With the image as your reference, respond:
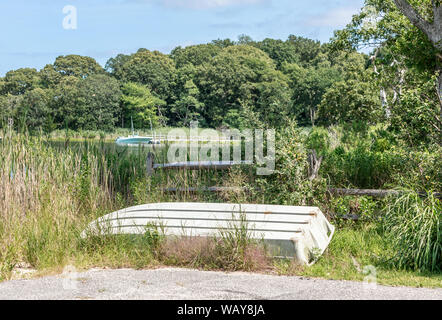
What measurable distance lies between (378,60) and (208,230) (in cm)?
752

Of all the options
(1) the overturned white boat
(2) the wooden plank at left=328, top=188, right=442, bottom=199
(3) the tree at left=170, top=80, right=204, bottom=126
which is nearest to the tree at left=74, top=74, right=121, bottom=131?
(3) the tree at left=170, top=80, right=204, bottom=126

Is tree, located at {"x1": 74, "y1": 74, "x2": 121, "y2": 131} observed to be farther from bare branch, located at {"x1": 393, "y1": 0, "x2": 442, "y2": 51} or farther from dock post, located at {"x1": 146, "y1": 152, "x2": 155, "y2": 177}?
bare branch, located at {"x1": 393, "y1": 0, "x2": 442, "y2": 51}

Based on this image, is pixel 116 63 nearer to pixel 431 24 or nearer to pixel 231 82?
pixel 231 82

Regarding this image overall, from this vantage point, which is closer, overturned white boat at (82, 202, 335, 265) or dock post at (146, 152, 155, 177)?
overturned white boat at (82, 202, 335, 265)

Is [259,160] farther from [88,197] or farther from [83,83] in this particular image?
[83,83]

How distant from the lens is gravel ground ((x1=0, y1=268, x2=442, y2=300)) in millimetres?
4219

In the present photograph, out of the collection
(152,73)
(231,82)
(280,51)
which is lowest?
(231,82)

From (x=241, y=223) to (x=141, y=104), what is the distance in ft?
228

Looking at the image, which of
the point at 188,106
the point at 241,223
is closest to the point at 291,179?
the point at 241,223

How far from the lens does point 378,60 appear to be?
36.4 feet

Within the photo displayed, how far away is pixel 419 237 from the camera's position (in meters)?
5.25

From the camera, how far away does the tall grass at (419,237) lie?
5215mm

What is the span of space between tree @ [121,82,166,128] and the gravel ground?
2739 inches
